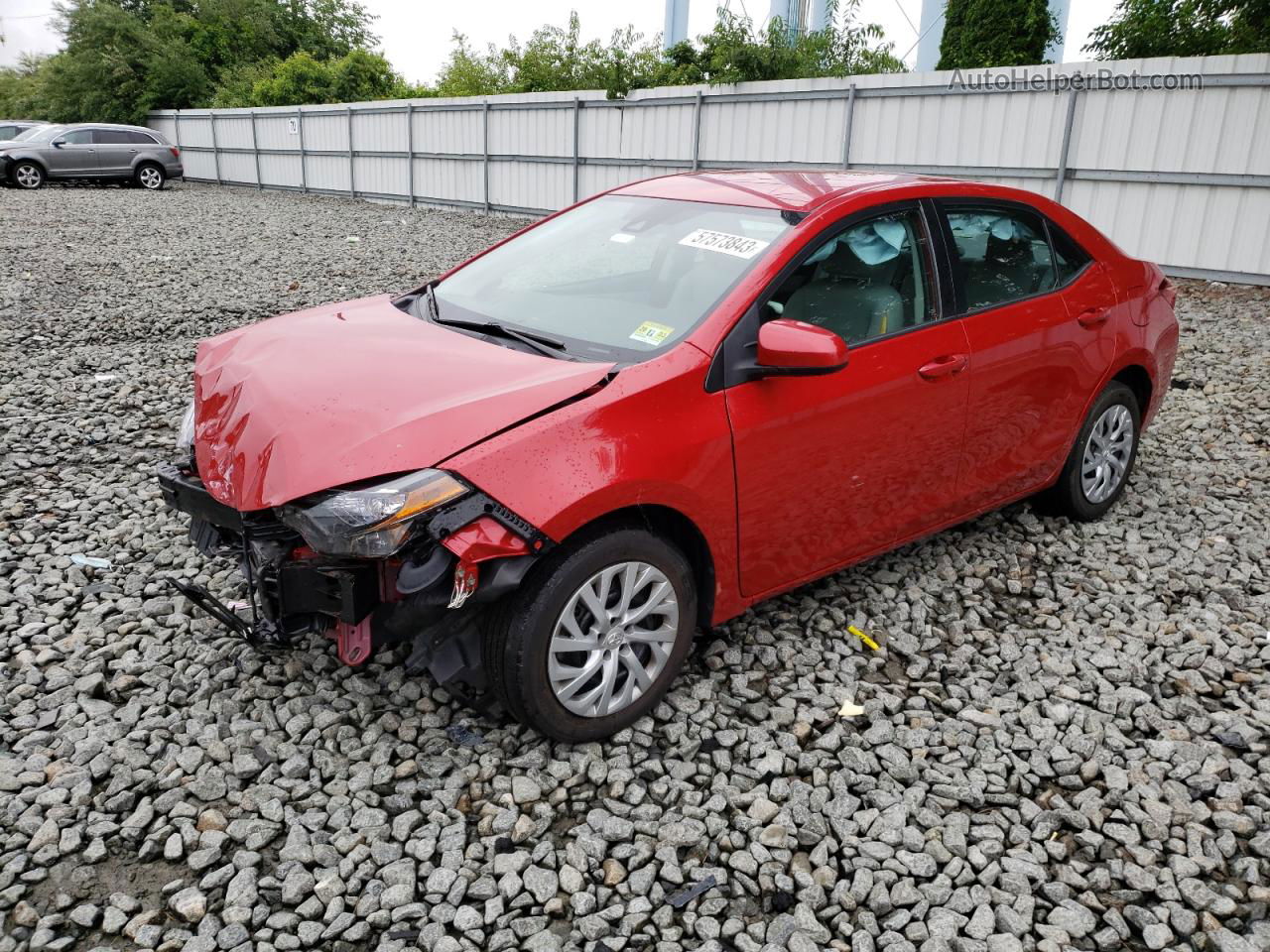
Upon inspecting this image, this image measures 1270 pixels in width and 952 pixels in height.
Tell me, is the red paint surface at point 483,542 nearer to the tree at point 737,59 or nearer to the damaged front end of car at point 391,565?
the damaged front end of car at point 391,565

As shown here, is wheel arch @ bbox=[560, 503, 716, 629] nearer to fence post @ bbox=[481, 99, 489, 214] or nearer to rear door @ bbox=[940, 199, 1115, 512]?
rear door @ bbox=[940, 199, 1115, 512]

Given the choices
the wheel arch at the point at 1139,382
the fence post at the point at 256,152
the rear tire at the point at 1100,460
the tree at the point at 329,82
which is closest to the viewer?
the rear tire at the point at 1100,460

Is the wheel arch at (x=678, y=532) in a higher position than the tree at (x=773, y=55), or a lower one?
lower

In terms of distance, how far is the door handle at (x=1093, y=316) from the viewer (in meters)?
4.39

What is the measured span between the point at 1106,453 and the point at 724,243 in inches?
99.1

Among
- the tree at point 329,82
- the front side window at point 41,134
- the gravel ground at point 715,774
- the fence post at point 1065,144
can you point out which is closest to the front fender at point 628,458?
the gravel ground at point 715,774

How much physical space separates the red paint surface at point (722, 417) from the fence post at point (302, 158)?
23.6 metres

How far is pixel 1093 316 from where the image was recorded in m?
4.44

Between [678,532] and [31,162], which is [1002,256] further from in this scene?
[31,162]

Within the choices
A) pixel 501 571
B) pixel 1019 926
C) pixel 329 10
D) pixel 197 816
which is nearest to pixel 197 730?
pixel 197 816

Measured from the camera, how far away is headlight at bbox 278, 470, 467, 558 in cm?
264

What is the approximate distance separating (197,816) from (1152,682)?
3.30 meters

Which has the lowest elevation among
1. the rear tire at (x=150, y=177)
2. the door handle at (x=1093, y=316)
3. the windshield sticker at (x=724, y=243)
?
the rear tire at (x=150, y=177)

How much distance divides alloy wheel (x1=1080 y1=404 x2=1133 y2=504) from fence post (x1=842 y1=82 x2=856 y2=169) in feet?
31.5
